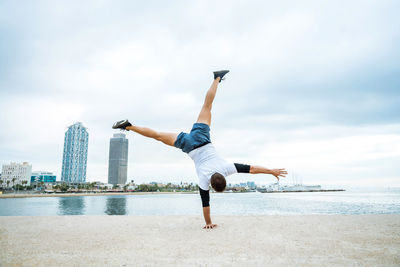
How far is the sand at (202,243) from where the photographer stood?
330 cm

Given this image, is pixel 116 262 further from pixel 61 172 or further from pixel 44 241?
pixel 61 172

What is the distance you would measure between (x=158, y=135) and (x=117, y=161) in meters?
191

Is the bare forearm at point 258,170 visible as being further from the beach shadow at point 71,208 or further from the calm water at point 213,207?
the beach shadow at point 71,208

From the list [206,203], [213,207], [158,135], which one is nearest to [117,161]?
[213,207]

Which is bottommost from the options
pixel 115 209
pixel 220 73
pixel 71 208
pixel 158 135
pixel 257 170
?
pixel 71 208

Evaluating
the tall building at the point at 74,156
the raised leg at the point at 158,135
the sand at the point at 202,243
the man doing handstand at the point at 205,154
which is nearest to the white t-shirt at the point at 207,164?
the man doing handstand at the point at 205,154

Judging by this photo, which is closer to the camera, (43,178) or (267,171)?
(267,171)

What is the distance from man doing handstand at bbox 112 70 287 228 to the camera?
16.5 feet

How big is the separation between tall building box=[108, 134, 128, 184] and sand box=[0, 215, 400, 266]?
A: 18565 cm

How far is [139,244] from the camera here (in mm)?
4207

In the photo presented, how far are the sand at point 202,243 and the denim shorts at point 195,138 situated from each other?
6.17 ft

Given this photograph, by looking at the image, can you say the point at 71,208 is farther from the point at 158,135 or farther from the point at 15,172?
the point at 15,172

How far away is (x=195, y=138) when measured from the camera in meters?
5.36

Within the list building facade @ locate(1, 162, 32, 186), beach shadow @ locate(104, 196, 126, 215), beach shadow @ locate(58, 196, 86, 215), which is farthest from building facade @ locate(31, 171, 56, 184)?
beach shadow @ locate(104, 196, 126, 215)
